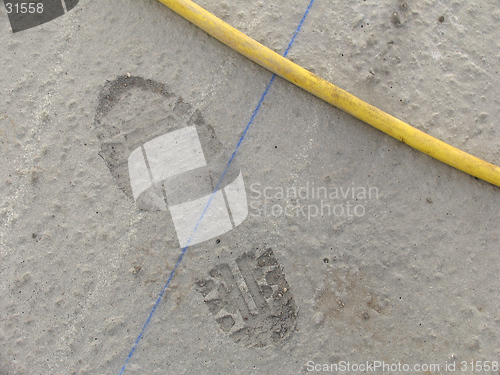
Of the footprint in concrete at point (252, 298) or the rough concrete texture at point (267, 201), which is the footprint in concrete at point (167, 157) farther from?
the footprint in concrete at point (252, 298)

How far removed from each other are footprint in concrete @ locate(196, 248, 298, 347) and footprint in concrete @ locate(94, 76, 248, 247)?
12.7 inches

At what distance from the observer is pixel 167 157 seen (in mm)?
2709

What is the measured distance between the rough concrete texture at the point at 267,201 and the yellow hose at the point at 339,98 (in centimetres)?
10

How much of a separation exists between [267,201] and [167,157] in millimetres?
855

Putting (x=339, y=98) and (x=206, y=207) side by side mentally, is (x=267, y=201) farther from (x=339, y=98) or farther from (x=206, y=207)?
(x=339, y=98)

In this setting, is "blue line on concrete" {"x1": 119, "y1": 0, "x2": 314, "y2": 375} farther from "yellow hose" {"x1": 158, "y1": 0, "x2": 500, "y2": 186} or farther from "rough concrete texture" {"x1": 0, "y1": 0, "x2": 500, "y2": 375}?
"yellow hose" {"x1": 158, "y1": 0, "x2": 500, "y2": 186}

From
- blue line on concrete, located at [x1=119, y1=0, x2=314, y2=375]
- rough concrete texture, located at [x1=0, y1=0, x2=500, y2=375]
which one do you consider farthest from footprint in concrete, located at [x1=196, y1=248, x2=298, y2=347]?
blue line on concrete, located at [x1=119, y1=0, x2=314, y2=375]

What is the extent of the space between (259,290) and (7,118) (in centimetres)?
241

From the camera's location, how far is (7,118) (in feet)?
9.02

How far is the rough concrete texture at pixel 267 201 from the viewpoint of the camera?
2627 mm

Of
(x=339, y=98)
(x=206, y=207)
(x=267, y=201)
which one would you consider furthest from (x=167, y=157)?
(x=339, y=98)

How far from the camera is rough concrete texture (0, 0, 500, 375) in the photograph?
8.62 feet

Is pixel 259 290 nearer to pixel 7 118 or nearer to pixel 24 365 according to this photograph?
pixel 24 365

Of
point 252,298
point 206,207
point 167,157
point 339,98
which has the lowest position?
point 252,298
